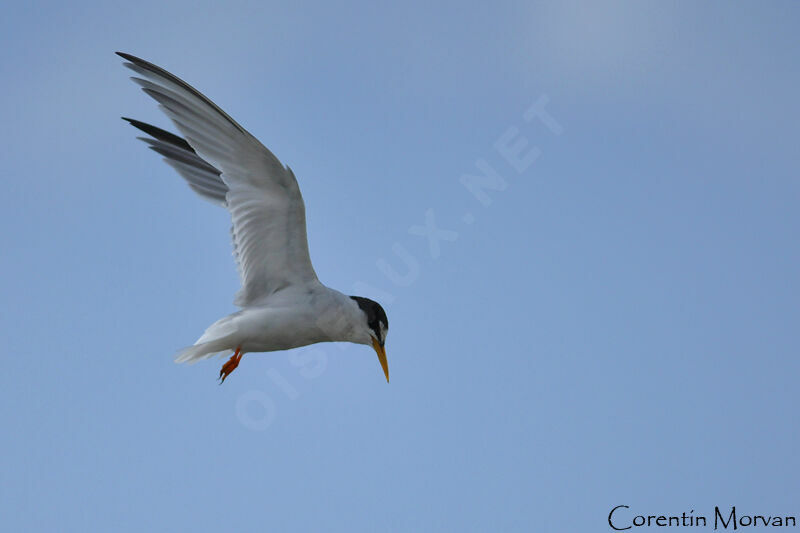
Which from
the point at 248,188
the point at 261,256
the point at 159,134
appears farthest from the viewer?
the point at 159,134

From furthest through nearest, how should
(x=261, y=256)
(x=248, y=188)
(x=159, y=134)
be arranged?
(x=159, y=134) → (x=261, y=256) → (x=248, y=188)

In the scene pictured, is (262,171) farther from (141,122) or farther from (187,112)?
(141,122)

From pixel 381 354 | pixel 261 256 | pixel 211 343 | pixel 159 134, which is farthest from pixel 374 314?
pixel 159 134

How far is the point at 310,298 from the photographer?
7.21 meters

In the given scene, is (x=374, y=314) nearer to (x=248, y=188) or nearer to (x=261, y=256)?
(x=261, y=256)

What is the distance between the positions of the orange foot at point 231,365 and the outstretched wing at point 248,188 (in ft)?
1.50

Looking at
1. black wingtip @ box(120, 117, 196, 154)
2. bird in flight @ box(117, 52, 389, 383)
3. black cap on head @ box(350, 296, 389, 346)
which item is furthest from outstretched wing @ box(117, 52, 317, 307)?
black wingtip @ box(120, 117, 196, 154)

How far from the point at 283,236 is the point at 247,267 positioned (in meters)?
0.44

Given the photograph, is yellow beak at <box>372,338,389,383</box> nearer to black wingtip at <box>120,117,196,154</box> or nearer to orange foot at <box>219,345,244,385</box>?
orange foot at <box>219,345,244,385</box>

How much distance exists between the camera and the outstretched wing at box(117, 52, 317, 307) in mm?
6832

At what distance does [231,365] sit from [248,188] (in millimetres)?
1528

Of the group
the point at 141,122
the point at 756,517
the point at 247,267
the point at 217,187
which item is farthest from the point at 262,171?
the point at 756,517

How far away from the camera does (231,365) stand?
7184 millimetres

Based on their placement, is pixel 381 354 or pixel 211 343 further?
pixel 381 354
